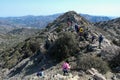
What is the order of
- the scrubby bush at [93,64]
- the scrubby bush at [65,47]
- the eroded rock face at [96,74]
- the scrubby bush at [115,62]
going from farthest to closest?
the scrubby bush at [65,47] < the scrubby bush at [115,62] < the scrubby bush at [93,64] < the eroded rock face at [96,74]

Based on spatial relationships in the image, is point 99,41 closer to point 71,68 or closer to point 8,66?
point 71,68

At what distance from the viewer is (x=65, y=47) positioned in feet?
74.5

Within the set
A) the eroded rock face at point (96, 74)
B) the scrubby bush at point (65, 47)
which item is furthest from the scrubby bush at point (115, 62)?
the scrubby bush at point (65, 47)

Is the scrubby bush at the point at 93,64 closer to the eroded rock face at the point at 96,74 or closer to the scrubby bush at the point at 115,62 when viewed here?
the eroded rock face at the point at 96,74

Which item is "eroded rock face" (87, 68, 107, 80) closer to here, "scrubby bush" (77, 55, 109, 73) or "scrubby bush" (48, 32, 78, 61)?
"scrubby bush" (77, 55, 109, 73)

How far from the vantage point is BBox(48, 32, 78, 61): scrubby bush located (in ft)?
74.5

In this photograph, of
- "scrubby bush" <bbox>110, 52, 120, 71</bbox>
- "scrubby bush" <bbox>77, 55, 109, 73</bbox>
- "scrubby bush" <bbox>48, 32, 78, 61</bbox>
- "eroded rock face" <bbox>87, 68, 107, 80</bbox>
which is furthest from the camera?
"scrubby bush" <bbox>48, 32, 78, 61</bbox>

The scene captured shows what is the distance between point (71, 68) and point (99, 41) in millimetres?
5251

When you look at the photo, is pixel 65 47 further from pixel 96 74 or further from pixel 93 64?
pixel 96 74

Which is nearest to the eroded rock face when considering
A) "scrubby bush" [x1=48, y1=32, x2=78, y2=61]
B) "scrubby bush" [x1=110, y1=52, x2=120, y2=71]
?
"scrubby bush" [x1=110, y1=52, x2=120, y2=71]

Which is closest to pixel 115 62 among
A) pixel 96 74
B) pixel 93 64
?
pixel 93 64

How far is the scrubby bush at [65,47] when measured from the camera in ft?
74.5

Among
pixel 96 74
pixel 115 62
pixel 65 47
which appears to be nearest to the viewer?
pixel 96 74

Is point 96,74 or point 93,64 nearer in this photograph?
point 96,74
